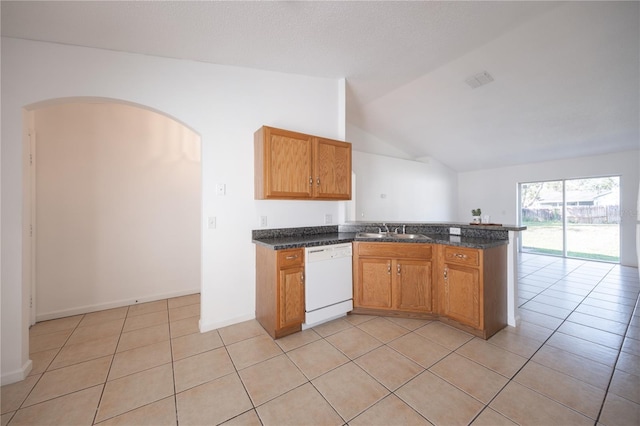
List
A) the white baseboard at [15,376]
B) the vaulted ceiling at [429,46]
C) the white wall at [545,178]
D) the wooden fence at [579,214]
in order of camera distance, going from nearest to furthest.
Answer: the white baseboard at [15,376] < the vaulted ceiling at [429,46] < the white wall at [545,178] < the wooden fence at [579,214]

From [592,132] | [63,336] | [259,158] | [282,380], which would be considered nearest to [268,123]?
[259,158]

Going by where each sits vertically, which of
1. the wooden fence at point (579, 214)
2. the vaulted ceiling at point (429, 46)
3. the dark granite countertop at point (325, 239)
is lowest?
the dark granite countertop at point (325, 239)

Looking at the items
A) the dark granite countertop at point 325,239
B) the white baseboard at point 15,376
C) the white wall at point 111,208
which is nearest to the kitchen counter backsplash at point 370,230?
the dark granite countertop at point 325,239

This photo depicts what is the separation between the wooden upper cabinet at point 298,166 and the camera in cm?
246

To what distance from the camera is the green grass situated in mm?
5215

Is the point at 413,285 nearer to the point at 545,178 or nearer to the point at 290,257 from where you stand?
the point at 290,257

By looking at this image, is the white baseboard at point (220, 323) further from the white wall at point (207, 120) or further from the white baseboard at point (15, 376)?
the white baseboard at point (15, 376)

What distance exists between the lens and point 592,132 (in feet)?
14.3

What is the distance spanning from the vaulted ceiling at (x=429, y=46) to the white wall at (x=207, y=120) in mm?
143

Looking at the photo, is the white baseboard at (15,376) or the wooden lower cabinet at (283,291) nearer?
the white baseboard at (15,376)

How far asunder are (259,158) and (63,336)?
2551 millimetres

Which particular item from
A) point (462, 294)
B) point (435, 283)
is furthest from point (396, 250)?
point (462, 294)

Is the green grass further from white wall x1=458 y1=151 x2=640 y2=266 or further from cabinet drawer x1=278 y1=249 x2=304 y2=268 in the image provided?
cabinet drawer x1=278 y1=249 x2=304 y2=268

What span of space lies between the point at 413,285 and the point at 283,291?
4.48 ft
